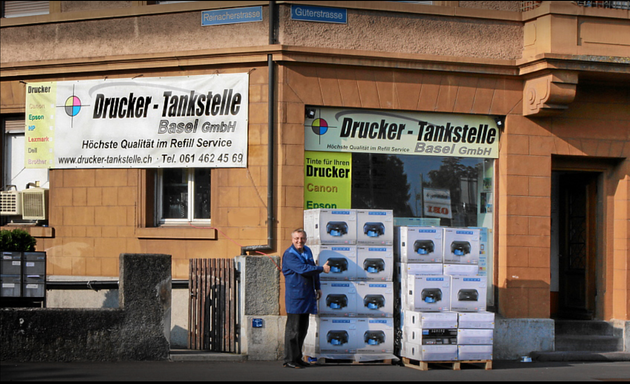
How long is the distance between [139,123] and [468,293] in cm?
604

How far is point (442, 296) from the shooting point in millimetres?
10227

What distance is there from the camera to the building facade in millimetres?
11594

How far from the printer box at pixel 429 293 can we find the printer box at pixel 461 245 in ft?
1.36

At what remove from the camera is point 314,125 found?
11695mm

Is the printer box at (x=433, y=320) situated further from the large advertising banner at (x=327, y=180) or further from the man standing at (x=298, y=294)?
the large advertising banner at (x=327, y=180)

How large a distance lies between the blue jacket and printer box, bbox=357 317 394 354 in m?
0.77

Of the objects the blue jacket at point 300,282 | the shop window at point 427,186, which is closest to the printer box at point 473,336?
the blue jacket at point 300,282

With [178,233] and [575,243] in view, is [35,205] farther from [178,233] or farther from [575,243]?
[575,243]

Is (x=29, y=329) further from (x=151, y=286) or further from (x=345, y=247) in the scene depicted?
(x=345, y=247)

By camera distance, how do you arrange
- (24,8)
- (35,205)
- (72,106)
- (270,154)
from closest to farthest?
1. (270,154)
2. (72,106)
3. (35,205)
4. (24,8)

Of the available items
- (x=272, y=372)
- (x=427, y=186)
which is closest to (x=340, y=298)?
(x=272, y=372)

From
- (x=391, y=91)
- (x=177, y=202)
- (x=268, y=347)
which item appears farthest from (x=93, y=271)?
(x=391, y=91)

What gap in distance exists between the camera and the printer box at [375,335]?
404 inches

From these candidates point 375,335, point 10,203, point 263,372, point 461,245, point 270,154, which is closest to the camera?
point 263,372
